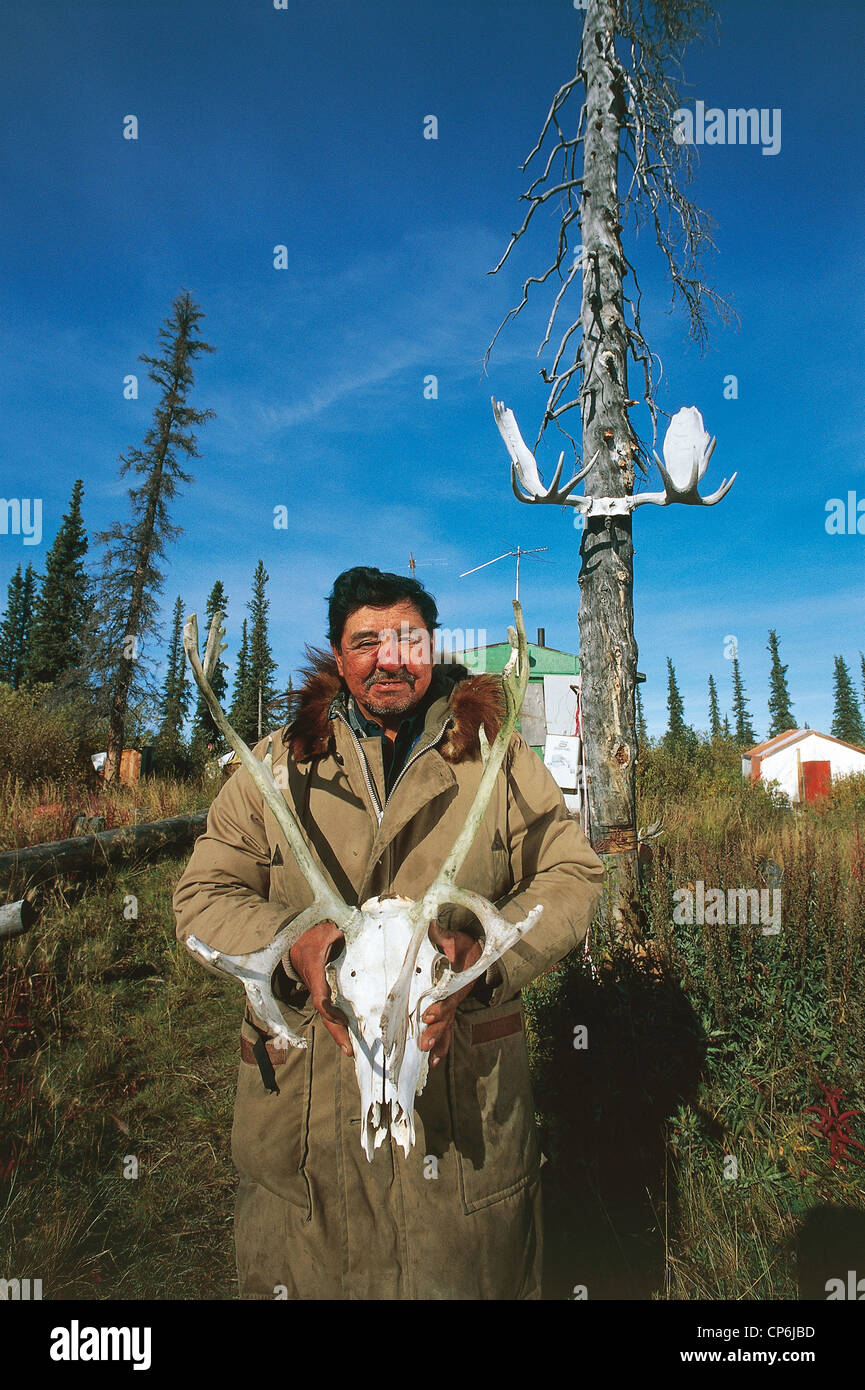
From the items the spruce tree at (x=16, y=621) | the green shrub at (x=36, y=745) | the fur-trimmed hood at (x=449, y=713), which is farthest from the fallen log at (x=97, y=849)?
the spruce tree at (x=16, y=621)

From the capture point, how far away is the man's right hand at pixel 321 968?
1.71 meters

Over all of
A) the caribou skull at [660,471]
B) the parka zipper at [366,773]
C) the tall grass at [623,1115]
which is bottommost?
the tall grass at [623,1115]

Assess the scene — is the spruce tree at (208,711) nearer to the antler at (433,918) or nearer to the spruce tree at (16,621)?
the antler at (433,918)

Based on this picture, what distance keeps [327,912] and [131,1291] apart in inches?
109

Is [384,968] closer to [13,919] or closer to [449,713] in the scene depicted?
[449,713]

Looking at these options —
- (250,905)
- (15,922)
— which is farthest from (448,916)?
(15,922)

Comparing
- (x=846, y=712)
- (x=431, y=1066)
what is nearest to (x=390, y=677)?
(x=431, y=1066)

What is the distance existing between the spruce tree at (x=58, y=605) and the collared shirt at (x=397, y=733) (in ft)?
131

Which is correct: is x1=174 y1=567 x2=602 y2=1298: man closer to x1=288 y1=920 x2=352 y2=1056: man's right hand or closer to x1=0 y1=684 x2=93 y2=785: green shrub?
x1=288 y1=920 x2=352 y2=1056: man's right hand

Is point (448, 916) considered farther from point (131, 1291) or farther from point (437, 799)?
point (131, 1291)

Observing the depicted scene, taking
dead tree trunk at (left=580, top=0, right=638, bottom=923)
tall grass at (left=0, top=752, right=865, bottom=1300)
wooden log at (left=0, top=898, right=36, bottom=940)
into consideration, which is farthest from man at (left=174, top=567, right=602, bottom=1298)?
wooden log at (left=0, top=898, right=36, bottom=940)

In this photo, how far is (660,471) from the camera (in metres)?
4.53

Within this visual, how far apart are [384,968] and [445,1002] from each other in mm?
185
